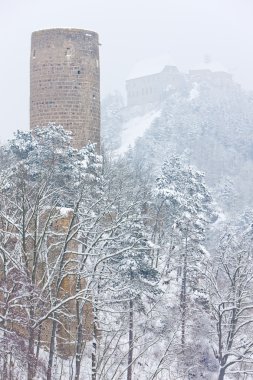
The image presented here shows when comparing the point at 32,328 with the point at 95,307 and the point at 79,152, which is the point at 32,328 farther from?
the point at 79,152

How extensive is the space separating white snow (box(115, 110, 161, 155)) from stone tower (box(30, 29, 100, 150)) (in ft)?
311

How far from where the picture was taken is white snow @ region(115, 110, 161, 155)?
126875 millimetres

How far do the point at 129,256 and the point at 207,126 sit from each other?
96.2 m

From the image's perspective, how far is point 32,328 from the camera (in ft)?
47.4

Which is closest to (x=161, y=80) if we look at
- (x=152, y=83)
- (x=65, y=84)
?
(x=152, y=83)

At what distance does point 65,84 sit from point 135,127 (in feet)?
354

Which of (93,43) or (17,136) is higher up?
(93,43)

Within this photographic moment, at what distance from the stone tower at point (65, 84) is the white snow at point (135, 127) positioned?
311ft

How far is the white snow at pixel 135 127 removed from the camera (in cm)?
12688

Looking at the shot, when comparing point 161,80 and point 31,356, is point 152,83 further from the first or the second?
point 31,356

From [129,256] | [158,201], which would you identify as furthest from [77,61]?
[158,201]

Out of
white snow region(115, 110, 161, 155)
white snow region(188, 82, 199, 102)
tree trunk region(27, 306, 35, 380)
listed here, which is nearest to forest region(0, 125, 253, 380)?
tree trunk region(27, 306, 35, 380)

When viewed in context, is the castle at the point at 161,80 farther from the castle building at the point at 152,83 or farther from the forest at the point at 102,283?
the forest at the point at 102,283

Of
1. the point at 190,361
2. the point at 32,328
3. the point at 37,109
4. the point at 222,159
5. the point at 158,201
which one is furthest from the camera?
the point at 222,159
